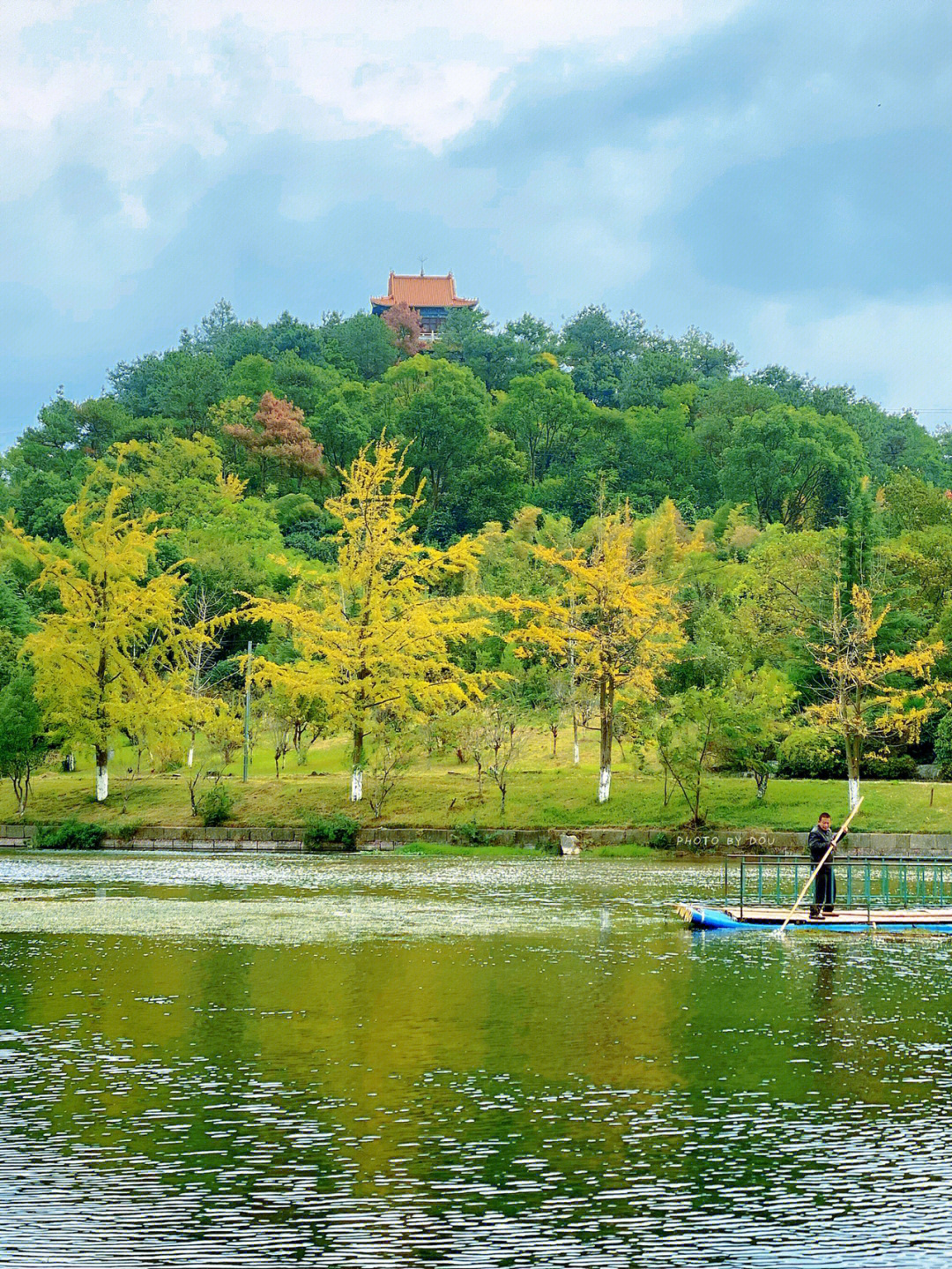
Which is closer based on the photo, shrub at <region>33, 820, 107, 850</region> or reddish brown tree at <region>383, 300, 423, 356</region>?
shrub at <region>33, 820, 107, 850</region>

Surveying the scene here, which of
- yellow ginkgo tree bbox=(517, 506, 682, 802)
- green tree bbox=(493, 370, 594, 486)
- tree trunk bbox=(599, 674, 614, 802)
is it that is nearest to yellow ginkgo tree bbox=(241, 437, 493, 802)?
yellow ginkgo tree bbox=(517, 506, 682, 802)

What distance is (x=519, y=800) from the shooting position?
42.2 m

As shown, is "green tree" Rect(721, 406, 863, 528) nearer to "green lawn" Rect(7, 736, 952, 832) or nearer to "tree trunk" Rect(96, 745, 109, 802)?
"green lawn" Rect(7, 736, 952, 832)

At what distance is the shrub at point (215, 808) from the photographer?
41.7 m

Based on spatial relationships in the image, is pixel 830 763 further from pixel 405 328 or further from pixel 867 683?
pixel 405 328

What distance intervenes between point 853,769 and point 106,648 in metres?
22.8

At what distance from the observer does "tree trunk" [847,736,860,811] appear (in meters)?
38.4

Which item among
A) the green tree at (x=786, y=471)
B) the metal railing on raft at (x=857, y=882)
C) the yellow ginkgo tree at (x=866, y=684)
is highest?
the green tree at (x=786, y=471)

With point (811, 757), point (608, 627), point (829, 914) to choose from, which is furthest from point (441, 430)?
point (829, 914)

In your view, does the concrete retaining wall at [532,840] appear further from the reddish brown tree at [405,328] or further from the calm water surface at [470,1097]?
the reddish brown tree at [405,328]

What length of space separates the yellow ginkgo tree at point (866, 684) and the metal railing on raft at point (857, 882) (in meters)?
4.40

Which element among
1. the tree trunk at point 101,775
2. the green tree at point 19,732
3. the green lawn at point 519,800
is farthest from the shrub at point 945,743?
the green tree at point 19,732

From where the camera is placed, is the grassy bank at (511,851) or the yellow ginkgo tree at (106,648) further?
the yellow ginkgo tree at (106,648)

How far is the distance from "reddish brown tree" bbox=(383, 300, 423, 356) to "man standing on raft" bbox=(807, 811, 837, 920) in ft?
328
